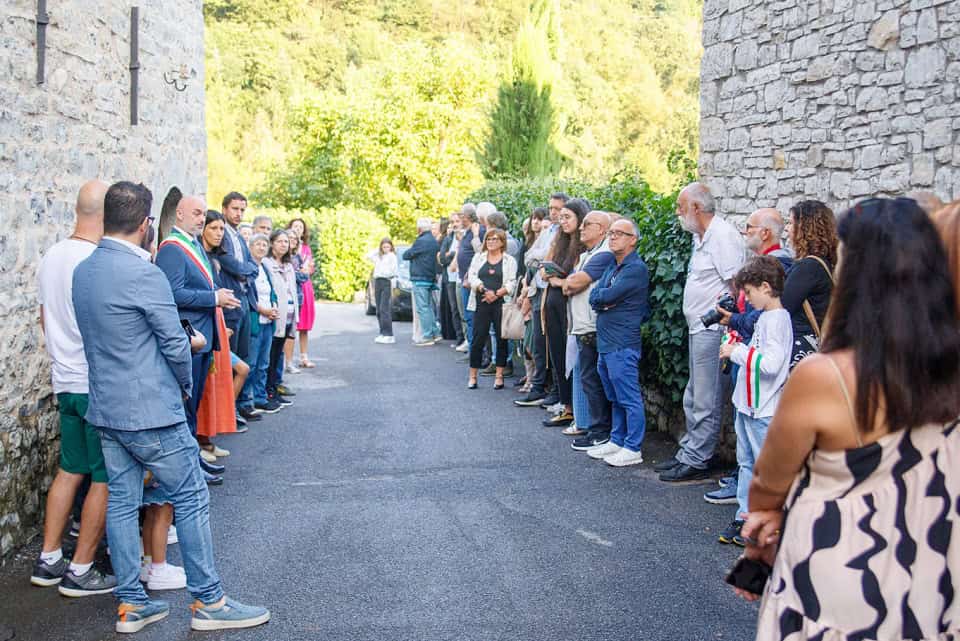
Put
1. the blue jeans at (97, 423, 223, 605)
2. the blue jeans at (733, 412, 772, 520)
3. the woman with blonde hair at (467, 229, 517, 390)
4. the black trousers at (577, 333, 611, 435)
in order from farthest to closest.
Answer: the woman with blonde hair at (467, 229, 517, 390) < the black trousers at (577, 333, 611, 435) < the blue jeans at (733, 412, 772, 520) < the blue jeans at (97, 423, 223, 605)

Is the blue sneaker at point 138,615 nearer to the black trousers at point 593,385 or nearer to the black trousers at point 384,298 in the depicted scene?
the black trousers at point 593,385

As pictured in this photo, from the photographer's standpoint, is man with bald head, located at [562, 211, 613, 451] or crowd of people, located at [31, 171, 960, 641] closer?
crowd of people, located at [31, 171, 960, 641]

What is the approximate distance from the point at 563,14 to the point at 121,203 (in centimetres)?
4968

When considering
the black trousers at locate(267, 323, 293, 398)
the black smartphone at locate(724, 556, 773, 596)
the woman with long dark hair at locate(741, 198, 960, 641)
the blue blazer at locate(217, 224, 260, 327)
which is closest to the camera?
the woman with long dark hair at locate(741, 198, 960, 641)

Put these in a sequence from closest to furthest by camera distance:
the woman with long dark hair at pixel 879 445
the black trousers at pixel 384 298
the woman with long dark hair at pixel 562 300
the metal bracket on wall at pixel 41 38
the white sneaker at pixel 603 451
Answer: the woman with long dark hair at pixel 879 445 < the metal bracket on wall at pixel 41 38 < the white sneaker at pixel 603 451 < the woman with long dark hair at pixel 562 300 < the black trousers at pixel 384 298

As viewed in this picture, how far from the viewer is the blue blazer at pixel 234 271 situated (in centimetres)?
816

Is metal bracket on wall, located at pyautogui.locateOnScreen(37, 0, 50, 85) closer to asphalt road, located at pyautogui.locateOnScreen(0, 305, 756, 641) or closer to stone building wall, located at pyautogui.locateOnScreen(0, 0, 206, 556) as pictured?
stone building wall, located at pyautogui.locateOnScreen(0, 0, 206, 556)

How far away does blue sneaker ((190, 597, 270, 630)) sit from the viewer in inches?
172

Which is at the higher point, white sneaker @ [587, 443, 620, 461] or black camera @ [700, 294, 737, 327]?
black camera @ [700, 294, 737, 327]

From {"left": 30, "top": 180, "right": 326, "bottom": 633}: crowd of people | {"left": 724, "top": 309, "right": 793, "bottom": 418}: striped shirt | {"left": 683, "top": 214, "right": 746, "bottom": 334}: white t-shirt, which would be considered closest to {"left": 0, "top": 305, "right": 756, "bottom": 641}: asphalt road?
{"left": 30, "top": 180, "right": 326, "bottom": 633}: crowd of people

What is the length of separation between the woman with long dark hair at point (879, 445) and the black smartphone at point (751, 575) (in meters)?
0.23

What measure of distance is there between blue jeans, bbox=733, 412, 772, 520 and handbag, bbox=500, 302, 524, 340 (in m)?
5.12

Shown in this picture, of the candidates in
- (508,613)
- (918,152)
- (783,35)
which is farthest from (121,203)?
(783,35)

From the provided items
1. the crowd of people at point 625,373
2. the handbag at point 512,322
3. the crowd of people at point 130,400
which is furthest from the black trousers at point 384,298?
→ the crowd of people at point 130,400
